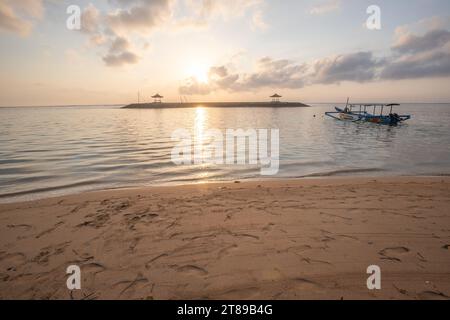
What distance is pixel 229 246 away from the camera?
473 cm

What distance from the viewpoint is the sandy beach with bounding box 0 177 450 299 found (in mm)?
3666

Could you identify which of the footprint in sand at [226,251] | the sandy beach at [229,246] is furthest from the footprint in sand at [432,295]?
the footprint in sand at [226,251]

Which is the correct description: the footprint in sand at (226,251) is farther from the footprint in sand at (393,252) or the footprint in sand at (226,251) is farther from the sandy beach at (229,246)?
the footprint in sand at (393,252)

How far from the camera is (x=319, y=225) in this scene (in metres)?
5.53

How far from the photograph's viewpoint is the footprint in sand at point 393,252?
14.1 ft

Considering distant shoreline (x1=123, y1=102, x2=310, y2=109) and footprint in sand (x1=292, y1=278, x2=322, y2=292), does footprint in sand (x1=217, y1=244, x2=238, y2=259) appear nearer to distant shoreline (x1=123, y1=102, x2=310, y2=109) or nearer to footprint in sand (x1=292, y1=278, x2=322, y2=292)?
footprint in sand (x1=292, y1=278, x2=322, y2=292)

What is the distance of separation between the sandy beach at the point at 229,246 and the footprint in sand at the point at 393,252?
19 millimetres

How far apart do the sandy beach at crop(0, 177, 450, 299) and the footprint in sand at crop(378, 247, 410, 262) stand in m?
0.02

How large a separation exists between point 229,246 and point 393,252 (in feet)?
10.0

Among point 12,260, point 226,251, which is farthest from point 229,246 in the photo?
point 12,260

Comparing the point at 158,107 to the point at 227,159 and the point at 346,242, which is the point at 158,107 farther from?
the point at 346,242

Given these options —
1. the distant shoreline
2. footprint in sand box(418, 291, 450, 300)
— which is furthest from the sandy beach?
the distant shoreline

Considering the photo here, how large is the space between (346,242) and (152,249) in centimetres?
384
